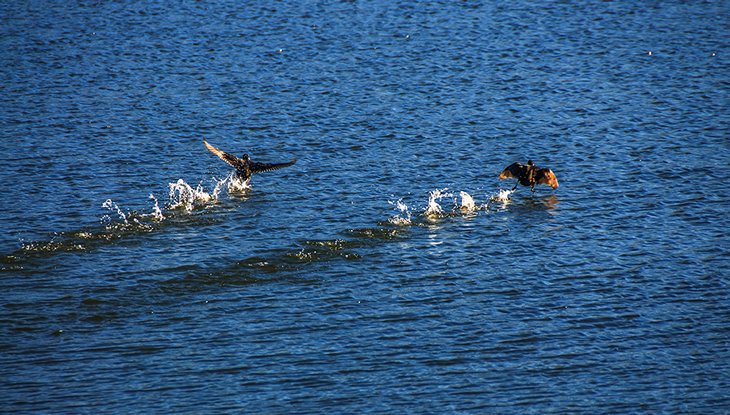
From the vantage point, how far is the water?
34.6ft

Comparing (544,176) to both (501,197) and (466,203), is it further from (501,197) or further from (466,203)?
(466,203)

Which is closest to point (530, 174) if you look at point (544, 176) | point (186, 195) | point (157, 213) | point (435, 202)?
point (544, 176)

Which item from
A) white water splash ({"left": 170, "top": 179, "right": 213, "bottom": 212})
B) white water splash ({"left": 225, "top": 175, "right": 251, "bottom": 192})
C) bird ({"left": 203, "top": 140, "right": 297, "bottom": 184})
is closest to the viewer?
white water splash ({"left": 170, "top": 179, "right": 213, "bottom": 212})

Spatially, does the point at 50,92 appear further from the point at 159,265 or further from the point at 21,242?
the point at 159,265

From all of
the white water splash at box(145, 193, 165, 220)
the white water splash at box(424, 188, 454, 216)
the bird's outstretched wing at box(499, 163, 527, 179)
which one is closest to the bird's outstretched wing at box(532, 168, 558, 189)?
the bird's outstretched wing at box(499, 163, 527, 179)

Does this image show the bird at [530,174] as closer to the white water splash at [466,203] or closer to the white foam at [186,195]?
the white water splash at [466,203]

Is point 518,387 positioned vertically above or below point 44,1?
below

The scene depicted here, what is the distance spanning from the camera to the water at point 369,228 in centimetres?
1055

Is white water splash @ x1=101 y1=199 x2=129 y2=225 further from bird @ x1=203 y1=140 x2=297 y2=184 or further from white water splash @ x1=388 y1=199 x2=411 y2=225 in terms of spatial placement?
white water splash @ x1=388 y1=199 x2=411 y2=225

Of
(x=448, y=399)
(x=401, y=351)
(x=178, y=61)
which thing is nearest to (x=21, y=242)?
(x=401, y=351)

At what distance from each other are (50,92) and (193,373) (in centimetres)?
1782

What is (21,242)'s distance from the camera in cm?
1455

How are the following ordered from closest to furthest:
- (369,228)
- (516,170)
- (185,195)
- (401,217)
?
(369,228) < (401,217) < (516,170) < (185,195)

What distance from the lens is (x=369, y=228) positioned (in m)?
15.2
